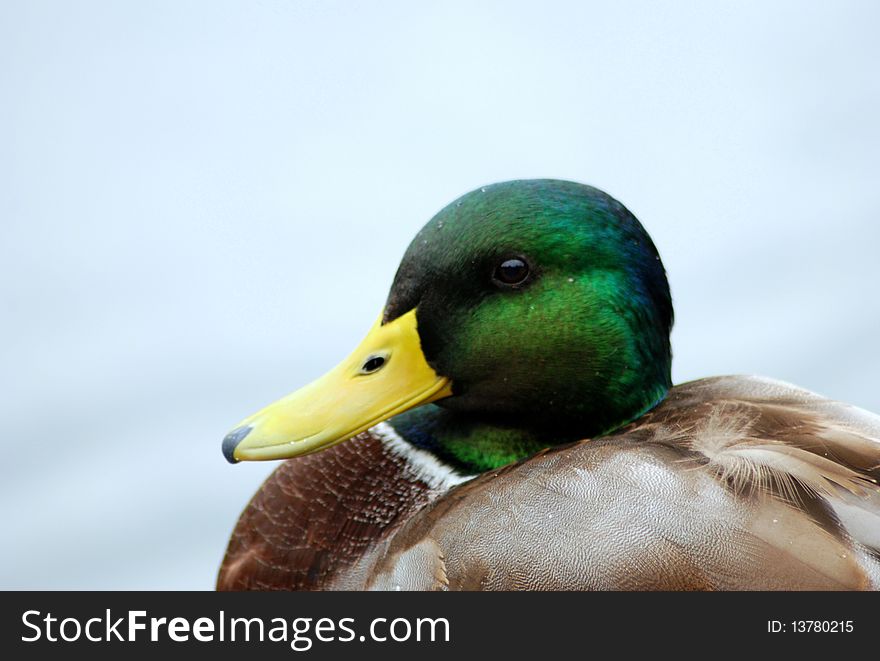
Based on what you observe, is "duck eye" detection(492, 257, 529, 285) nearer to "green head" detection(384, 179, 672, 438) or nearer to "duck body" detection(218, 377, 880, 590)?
"green head" detection(384, 179, 672, 438)

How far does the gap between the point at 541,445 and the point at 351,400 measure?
335 millimetres

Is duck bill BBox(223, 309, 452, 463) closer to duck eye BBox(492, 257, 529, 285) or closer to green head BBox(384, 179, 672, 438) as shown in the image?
green head BBox(384, 179, 672, 438)

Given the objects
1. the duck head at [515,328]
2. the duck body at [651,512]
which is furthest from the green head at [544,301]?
the duck body at [651,512]

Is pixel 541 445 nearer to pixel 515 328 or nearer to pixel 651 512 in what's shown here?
pixel 515 328

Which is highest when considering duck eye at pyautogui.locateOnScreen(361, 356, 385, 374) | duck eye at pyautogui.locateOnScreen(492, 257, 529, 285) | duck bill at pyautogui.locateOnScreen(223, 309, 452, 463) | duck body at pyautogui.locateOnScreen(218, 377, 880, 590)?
duck eye at pyautogui.locateOnScreen(492, 257, 529, 285)

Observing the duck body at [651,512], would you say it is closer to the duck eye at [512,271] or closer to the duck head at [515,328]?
the duck head at [515,328]

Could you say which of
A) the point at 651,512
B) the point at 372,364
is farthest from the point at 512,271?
the point at 651,512

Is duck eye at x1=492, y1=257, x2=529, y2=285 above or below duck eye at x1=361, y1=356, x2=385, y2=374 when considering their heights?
above

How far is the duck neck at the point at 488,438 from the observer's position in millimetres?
2076

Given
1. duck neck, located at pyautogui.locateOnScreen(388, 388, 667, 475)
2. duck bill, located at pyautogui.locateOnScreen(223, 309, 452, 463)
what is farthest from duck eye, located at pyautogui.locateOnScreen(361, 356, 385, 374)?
duck neck, located at pyautogui.locateOnScreen(388, 388, 667, 475)

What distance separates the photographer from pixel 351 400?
204 cm

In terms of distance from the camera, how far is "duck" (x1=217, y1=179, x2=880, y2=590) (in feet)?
5.59

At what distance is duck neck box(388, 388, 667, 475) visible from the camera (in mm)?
2076

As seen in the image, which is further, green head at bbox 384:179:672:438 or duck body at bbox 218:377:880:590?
green head at bbox 384:179:672:438
